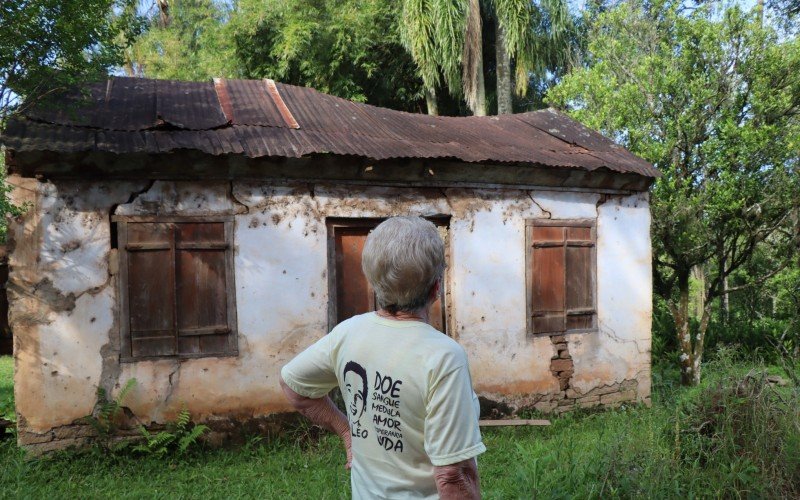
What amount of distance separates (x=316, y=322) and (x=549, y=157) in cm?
322

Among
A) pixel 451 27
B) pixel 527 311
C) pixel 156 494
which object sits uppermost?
pixel 451 27

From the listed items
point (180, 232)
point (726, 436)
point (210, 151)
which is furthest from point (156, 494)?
point (726, 436)

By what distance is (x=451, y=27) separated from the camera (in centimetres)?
1302

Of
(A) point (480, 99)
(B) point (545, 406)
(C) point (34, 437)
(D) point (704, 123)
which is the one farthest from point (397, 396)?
(A) point (480, 99)

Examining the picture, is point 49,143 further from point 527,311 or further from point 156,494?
point 527,311

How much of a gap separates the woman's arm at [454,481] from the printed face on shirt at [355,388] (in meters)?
0.32

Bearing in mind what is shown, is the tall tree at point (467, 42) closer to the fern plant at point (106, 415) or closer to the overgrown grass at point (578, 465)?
the overgrown grass at point (578, 465)

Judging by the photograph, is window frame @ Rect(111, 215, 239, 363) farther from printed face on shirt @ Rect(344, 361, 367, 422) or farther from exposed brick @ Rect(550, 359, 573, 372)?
printed face on shirt @ Rect(344, 361, 367, 422)

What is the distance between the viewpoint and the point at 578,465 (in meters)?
3.92

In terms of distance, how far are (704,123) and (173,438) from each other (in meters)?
8.22

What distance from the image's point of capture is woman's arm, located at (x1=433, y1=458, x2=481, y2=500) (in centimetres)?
148

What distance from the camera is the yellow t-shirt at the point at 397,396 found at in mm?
1492

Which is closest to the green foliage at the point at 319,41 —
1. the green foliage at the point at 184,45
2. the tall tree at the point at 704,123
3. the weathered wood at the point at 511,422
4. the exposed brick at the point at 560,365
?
the green foliage at the point at 184,45

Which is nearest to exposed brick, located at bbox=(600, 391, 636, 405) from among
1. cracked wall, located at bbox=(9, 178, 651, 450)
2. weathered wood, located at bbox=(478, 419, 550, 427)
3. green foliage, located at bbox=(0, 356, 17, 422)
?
cracked wall, located at bbox=(9, 178, 651, 450)
